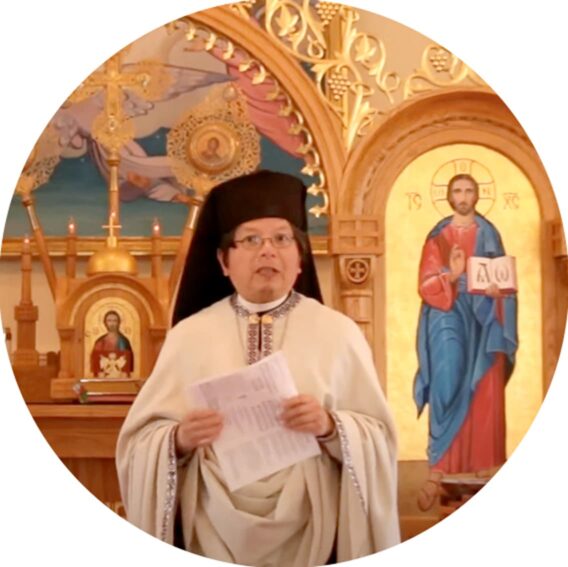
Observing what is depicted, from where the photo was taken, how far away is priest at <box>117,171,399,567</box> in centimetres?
321

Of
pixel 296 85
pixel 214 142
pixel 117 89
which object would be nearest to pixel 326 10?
pixel 296 85

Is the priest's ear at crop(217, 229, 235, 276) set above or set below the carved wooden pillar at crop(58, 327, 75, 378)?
above

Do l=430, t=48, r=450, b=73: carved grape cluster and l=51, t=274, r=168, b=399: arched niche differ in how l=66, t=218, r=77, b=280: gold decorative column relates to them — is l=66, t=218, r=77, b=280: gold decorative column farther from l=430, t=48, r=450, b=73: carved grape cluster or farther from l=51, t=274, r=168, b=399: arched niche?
l=430, t=48, r=450, b=73: carved grape cluster

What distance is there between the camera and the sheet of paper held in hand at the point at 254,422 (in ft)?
10.5

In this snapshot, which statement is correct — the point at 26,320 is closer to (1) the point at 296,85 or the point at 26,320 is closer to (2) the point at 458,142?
(1) the point at 296,85

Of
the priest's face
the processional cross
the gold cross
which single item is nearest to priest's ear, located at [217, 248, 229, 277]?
the priest's face

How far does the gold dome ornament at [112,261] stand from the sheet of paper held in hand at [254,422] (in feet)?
1.11

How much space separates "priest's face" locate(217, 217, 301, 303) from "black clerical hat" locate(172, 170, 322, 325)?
18mm

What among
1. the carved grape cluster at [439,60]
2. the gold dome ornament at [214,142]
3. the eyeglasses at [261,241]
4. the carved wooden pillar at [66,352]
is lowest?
the carved wooden pillar at [66,352]

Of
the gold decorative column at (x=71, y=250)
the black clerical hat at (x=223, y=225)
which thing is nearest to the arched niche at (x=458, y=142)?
the black clerical hat at (x=223, y=225)

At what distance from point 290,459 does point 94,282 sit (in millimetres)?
632

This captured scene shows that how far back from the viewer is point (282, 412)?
321 cm

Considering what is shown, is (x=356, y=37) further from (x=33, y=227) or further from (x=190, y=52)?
(x=33, y=227)

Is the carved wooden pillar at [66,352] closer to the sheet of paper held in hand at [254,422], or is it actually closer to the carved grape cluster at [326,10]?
the sheet of paper held in hand at [254,422]
